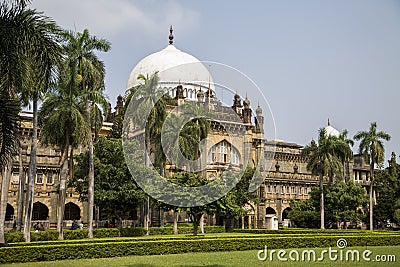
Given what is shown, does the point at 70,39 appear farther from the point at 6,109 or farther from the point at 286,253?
the point at 286,253

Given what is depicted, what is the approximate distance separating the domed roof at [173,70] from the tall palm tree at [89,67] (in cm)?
2233

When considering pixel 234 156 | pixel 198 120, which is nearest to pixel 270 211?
pixel 234 156

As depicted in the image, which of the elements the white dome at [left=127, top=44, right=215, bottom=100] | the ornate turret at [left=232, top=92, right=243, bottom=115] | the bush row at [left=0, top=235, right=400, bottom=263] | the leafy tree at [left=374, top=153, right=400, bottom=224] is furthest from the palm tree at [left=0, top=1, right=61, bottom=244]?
the leafy tree at [left=374, top=153, right=400, bottom=224]

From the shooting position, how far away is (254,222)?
181 ft

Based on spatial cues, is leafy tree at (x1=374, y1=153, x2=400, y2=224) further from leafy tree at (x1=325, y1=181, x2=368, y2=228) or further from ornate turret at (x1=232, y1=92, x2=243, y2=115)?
ornate turret at (x1=232, y1=92, x2=243, y2=115)

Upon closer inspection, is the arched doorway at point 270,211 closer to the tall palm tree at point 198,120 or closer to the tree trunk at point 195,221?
the tall palm tree at point 198,120

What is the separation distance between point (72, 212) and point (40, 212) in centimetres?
313

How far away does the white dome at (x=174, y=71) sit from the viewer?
5738cm

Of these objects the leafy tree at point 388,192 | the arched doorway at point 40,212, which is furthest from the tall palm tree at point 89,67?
the leafy tree at point 388,192

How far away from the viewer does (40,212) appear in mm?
48188

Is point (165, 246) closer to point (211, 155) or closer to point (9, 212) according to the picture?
point (9, 212)

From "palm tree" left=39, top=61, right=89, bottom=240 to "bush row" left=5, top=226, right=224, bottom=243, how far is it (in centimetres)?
136

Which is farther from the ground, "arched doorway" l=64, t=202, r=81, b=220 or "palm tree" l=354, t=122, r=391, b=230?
"palm tree" l=354, t=122, r=391, b=230

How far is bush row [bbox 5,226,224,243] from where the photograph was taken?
2875cm
